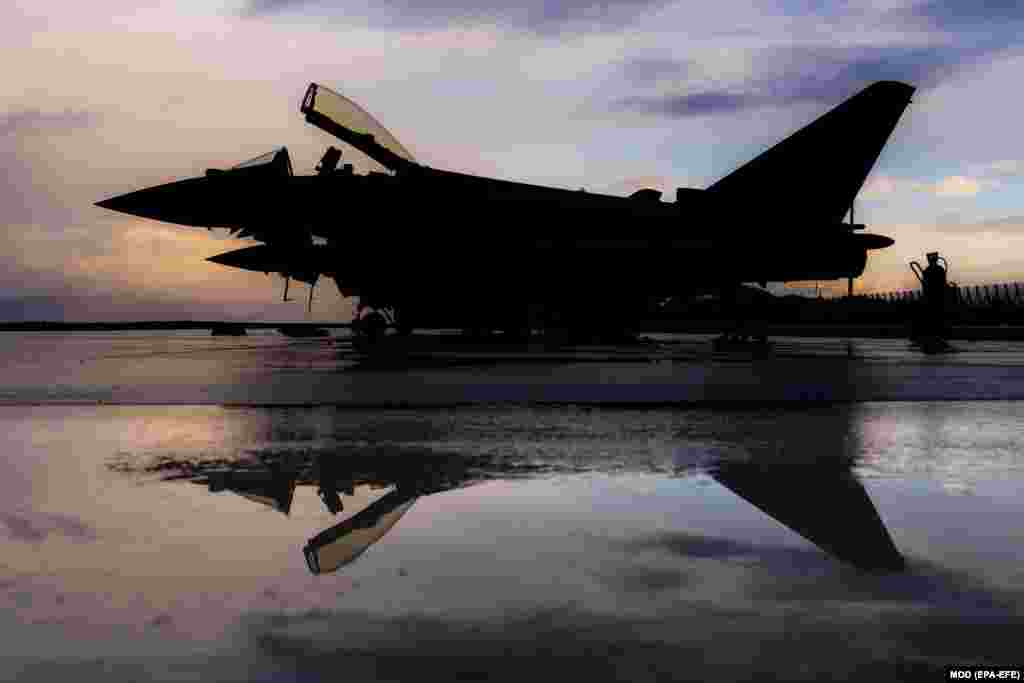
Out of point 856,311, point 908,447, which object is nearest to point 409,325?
point 908,447

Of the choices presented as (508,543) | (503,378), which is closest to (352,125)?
(503,378)

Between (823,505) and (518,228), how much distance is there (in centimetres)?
2229

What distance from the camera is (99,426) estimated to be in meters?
8.77

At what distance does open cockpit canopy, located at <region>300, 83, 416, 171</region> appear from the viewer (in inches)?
952

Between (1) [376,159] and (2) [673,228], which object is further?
(2) [673,228]

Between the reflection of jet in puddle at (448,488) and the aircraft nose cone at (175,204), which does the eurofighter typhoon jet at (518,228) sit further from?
the reflection of jet in puddle at (448,488)

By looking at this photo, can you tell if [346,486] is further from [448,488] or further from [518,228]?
[518,228]

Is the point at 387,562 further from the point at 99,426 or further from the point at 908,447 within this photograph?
the point at 99,426

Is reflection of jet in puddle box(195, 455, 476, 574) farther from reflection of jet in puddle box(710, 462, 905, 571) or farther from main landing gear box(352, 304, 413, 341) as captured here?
main landing gear box(352, 304, 413, 341)

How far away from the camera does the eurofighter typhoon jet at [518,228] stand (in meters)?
24.6

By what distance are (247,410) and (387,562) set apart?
6.50m

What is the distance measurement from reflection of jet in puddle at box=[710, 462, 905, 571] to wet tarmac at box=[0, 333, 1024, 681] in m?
0.02

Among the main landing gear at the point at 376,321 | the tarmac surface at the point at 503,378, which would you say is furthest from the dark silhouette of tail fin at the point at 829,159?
the main landing gear at the point at 376,321

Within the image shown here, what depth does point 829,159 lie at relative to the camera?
27750mm
